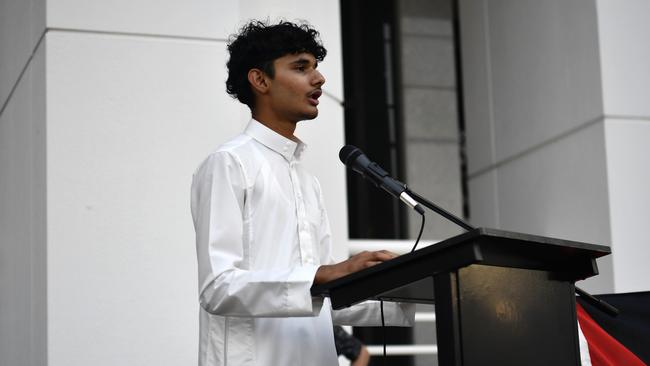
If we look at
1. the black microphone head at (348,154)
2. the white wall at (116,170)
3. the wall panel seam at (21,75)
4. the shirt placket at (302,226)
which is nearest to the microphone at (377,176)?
the black microphone head at (348,154)

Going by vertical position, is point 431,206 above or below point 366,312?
above

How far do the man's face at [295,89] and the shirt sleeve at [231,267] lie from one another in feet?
1.01

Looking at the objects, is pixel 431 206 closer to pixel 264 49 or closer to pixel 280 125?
pixel 280 125

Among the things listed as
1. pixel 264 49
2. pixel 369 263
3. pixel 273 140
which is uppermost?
pixel 264 49

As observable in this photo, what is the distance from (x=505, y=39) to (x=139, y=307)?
11.5 ft

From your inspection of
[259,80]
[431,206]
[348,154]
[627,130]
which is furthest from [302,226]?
[627,130]

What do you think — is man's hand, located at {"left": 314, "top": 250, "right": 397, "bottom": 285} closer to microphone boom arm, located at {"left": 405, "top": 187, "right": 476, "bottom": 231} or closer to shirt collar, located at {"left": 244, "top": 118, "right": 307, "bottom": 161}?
microphone boom arm, located at {"left": 405, "top": 187, "right": 476, "bottom": 231}

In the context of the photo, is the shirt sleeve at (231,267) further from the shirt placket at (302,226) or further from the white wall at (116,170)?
the white wall at (116,170)

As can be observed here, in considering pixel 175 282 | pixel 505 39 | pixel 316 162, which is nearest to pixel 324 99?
pixel 316 162

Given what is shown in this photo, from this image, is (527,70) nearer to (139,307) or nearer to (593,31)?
(593,31)

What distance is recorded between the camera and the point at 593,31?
5988mm

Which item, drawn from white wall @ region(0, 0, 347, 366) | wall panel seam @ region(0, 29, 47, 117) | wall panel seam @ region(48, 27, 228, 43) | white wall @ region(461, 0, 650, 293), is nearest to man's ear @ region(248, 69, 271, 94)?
white wall @ region(0, 0, 347, 366)

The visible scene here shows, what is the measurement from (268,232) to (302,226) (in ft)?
0.47

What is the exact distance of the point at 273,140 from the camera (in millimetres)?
3391
